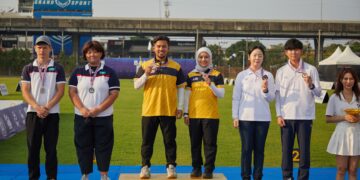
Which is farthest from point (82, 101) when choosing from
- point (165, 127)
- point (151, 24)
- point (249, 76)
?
point (151, 24)

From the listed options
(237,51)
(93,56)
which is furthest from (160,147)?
(237,51)

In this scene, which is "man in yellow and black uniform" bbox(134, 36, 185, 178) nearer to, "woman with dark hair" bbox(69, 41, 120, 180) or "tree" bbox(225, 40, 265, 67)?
"woman with dark hair" bbox(69, 41, 120, 180)

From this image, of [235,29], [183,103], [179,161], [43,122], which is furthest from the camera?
[235,29]

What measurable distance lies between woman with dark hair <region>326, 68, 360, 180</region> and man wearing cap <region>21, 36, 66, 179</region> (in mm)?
3113

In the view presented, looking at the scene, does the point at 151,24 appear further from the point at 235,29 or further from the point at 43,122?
the point at 43,122

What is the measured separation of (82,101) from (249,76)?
1957 millimetres

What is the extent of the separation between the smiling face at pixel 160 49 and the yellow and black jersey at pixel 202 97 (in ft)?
1.43

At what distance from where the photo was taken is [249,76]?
549 centimetres

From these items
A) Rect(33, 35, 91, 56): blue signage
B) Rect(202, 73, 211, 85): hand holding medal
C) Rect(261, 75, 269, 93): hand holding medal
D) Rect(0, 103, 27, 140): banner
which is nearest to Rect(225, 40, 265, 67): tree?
Rect(33, 35, 91, 56): blue signage

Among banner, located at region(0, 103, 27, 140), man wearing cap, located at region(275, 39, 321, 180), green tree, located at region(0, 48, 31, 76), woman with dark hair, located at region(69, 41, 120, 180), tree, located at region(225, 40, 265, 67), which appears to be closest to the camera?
woman with dark hair, located at region(69, 41, 120, 180)

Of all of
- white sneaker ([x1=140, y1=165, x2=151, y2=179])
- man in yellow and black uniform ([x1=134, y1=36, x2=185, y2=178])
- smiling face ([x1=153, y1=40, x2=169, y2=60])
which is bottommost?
white sneaker ([x1=140, y1=165, x2=151, y2=179])

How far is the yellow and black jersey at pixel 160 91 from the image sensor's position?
543 cm

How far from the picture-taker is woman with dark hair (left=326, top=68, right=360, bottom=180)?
201 inches

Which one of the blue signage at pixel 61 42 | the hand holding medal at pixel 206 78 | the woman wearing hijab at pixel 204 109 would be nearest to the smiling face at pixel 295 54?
the woman wearing hijab at pixel 204 109
